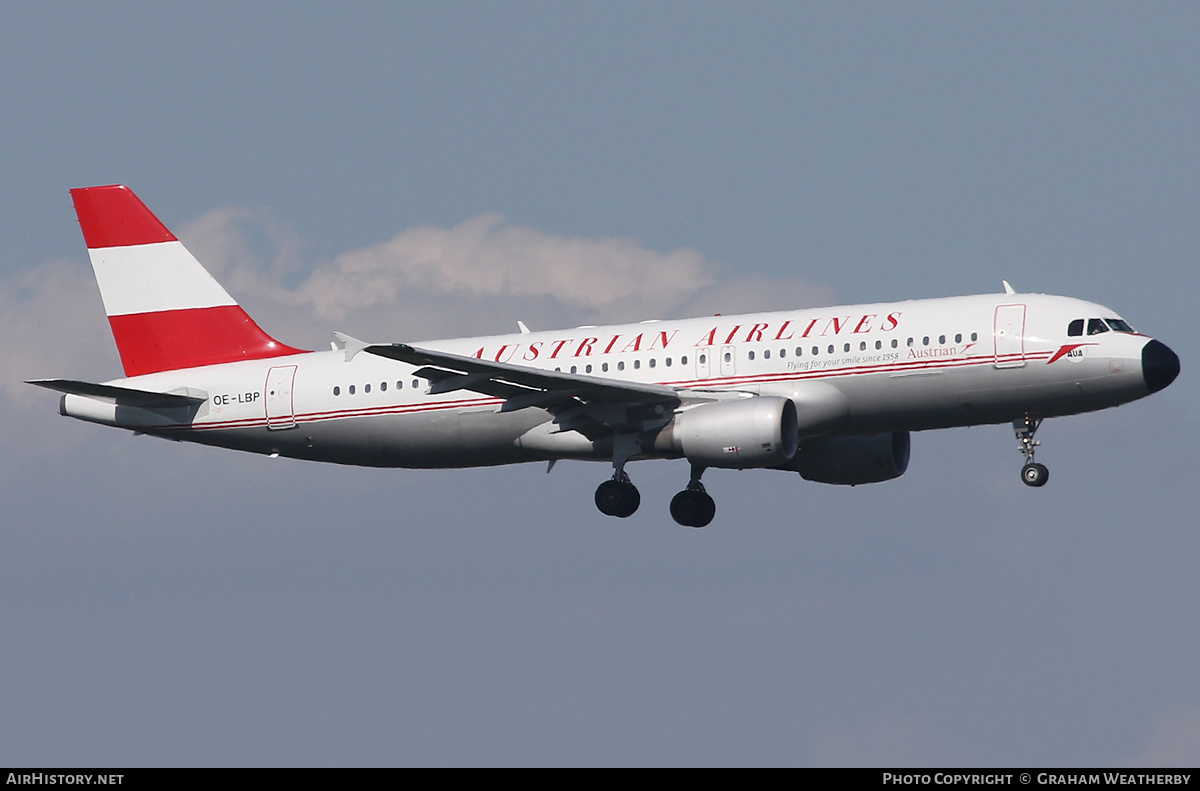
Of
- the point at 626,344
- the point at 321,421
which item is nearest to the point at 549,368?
the point at 626,344

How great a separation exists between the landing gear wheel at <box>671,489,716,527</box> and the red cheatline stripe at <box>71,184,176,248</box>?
16.9 metres

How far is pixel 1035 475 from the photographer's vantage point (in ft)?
145

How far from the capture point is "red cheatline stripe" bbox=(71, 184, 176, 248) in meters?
52.6

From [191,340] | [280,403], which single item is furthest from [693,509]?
[191,340]

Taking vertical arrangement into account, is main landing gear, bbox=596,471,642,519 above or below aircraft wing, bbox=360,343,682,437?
below

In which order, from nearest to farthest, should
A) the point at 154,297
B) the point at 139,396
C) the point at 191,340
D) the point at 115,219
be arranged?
the point at 139,396 → the point at 191,340 → the point at 154,297 → the point at 115,219

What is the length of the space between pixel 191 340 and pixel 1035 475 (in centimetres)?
2363

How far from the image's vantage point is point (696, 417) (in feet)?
145

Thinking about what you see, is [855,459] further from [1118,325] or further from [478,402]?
[478,402]

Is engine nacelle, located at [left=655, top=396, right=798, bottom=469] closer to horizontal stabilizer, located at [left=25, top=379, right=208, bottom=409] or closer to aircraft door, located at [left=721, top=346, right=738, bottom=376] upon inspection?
aircraft door, located at [left=721, top=346, right=738, bottom=376]

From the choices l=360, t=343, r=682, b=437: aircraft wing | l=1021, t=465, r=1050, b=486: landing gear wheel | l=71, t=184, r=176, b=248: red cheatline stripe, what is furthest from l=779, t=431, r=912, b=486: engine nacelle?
l=71, t=184, r=176, b=248: red cheatline stripe

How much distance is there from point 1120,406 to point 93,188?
29.7m

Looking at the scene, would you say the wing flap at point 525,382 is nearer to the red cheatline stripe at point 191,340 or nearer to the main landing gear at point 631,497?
the main landing gear at point 631,497
